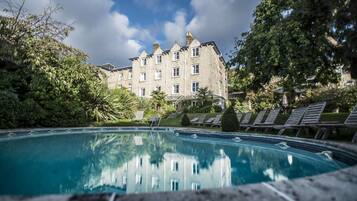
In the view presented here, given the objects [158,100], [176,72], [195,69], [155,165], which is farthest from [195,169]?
[176,72]

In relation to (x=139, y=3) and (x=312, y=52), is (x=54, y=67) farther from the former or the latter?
(x=312, y=52)

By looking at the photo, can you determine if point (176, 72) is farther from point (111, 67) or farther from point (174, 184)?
point (174, 184)

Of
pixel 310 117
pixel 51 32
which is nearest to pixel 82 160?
pixel 310 117

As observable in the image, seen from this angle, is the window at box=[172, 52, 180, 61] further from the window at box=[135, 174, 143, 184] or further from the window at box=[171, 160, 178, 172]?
the window at box=[135, 174, 143, 184]

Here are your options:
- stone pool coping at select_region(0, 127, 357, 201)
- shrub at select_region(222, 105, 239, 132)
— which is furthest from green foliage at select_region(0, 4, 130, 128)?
stone pool coping at select_region(0, 127, 357, 201)

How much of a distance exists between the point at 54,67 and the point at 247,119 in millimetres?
14068

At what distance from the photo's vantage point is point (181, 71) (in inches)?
1335

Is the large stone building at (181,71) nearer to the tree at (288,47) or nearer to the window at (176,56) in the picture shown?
the window at (176,56)

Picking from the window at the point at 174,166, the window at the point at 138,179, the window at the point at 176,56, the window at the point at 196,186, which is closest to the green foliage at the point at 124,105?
the window at the point at 176,56

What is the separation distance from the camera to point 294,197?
180 cm

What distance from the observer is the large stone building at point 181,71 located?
32.3 m

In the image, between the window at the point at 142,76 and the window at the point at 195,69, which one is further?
the window at the point at 142,76

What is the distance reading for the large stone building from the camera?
32281 mm

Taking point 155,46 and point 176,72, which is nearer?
point 176,72
